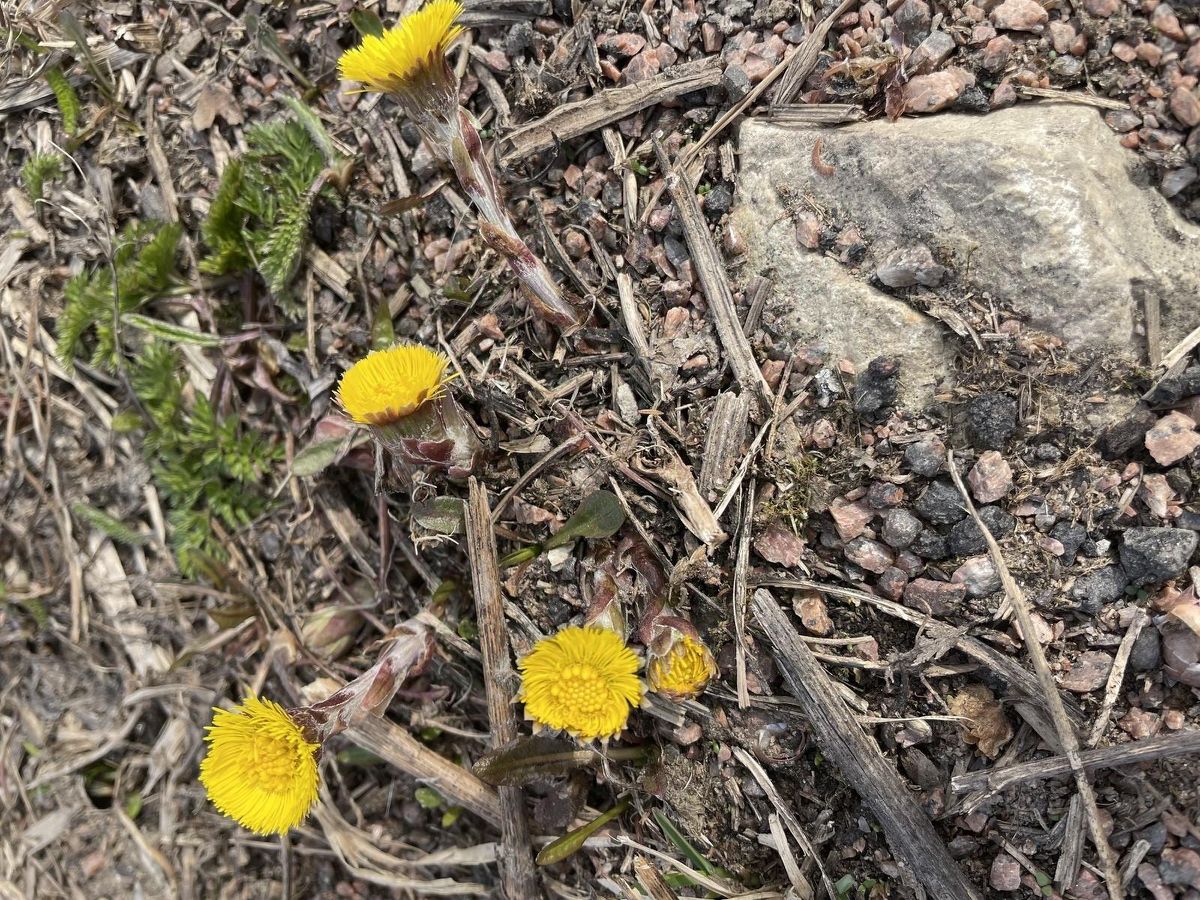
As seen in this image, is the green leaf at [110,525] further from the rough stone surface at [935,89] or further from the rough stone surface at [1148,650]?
the rough stone surface at [1148,650]

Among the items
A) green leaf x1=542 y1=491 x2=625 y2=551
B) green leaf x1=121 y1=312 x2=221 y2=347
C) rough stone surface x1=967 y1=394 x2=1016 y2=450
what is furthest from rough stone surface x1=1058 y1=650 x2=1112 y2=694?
green leaf x1=121 y1=312 x2=221 y2=347

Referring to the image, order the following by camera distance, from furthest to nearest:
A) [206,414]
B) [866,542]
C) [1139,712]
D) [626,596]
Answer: [206,414]
[626,596]
[866,542]
[1139,712]

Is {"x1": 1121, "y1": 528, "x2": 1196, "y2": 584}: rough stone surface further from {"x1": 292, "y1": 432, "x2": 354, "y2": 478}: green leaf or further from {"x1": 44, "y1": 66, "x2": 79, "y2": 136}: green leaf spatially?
{"x1": 44, "y1": 66, "x2": 79, "y2": 136}: green leaf

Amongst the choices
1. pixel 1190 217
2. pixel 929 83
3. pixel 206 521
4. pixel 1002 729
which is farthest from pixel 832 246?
pixel 206 521

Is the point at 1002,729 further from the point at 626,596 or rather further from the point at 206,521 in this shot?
the point at 206,521

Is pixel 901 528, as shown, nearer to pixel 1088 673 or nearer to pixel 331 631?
pixel 1088 673

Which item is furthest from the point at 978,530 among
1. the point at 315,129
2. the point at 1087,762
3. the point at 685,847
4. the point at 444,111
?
the point at 315,129

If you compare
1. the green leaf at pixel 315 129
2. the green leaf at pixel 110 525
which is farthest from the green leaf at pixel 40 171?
the green leaf at pixel 110 525
